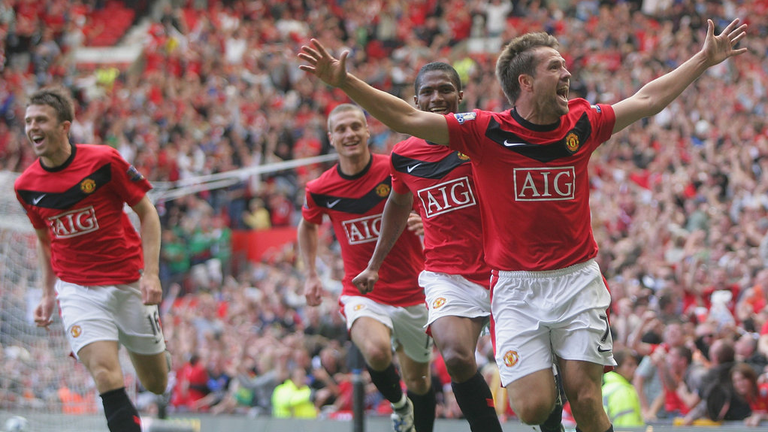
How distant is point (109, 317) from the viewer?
642 cm

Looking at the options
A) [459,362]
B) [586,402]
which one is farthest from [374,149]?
[586,402]

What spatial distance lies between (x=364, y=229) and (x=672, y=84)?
274 centimetres

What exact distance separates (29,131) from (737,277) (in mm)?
7739

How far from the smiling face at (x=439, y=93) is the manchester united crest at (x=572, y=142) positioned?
4.23ft

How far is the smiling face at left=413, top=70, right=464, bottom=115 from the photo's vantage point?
578cm

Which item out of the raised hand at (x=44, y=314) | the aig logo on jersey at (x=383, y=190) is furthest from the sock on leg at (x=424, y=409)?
the raised hand at (x=44, y=314)

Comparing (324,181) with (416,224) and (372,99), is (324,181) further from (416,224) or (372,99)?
(372,99)

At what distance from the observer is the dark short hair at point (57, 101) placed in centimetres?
646

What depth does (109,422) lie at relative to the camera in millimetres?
5988

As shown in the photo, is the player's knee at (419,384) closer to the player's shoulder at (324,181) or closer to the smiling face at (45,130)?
the player's shoulder at (324,181)

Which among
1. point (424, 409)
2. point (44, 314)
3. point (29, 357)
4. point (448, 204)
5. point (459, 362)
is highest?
point (448, 204)

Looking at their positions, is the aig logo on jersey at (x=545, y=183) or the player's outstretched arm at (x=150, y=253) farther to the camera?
the player's outstretched arm at (x=150, y=253)

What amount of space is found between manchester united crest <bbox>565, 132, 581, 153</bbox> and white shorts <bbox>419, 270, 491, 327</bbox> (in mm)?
1270

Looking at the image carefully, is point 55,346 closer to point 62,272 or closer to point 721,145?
point 62,272
